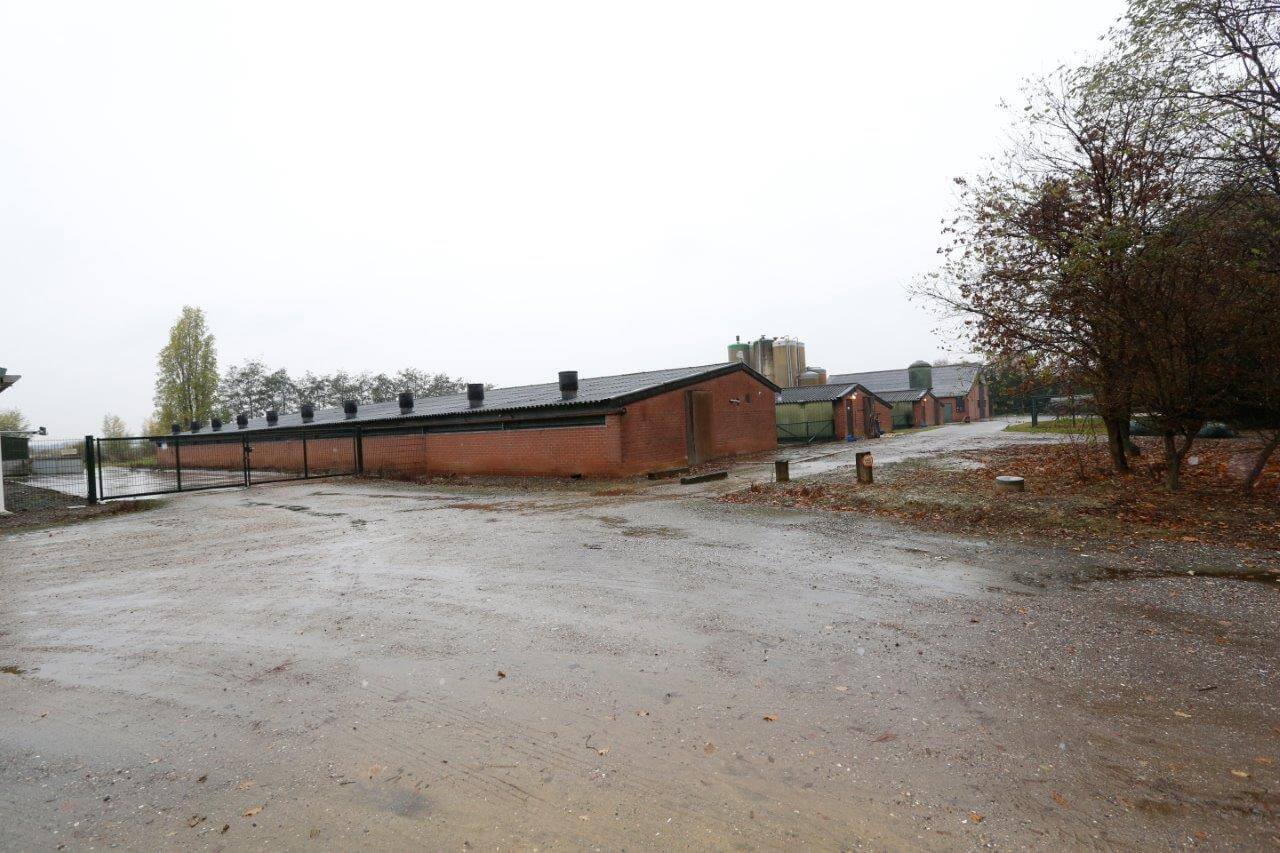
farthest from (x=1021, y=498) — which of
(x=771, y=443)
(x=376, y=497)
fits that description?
(x=771, y=443)

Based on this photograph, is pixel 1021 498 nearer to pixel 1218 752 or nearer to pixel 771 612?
pixel 771 612

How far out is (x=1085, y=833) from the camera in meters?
2.59

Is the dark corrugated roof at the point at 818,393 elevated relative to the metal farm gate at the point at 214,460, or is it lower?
elevated

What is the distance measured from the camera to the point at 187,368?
45.0 meters

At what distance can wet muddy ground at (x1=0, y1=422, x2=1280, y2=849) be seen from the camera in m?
2.76

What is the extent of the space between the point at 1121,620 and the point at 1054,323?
8820mm

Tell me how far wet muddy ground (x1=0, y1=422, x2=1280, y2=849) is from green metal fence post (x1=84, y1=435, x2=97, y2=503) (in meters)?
11.2

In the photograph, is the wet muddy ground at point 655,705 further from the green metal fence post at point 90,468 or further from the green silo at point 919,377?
the green silo at point 919,377

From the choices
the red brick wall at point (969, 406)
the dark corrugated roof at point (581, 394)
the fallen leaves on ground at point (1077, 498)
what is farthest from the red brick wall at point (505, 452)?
the red brick wall at point (969, 406)

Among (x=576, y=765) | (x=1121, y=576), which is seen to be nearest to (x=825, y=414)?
(x=1121, y=576)

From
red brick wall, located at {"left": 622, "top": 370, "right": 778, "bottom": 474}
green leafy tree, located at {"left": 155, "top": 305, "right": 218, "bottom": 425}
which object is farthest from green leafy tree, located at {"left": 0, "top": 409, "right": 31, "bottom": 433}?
red brick wall, located at {"left": 622, "top": 370, "right": 778, "bottom": 474}

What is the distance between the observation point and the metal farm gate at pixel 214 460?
18.2 m

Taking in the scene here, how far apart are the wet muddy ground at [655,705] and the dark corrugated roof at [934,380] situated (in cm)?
4700

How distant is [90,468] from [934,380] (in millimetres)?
56647
